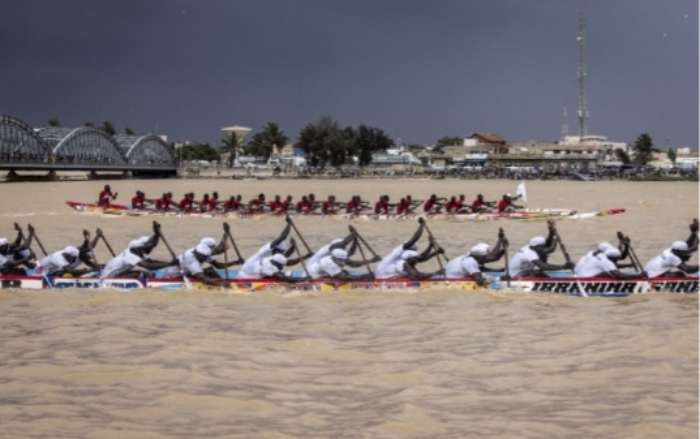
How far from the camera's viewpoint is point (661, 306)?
44.3 ft

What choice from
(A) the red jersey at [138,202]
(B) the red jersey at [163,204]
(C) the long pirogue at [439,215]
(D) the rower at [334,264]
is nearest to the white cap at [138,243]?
(D) the rower at [334,264]

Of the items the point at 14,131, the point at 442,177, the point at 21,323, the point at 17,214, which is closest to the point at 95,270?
the point at 21,323

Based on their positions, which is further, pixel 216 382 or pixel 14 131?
pixel 14 131

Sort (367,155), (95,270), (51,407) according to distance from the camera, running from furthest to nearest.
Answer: (367,155) → (95,270) → (51,407)

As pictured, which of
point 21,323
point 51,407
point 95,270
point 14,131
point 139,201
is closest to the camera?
point 51,407

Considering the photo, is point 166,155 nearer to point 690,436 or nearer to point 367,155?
point 367,155

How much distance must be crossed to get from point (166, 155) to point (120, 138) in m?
5.96

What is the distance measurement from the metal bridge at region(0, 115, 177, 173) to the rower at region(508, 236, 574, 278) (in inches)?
2304

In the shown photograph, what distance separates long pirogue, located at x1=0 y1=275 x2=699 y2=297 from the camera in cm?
1415

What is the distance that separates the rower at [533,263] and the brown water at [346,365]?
439mm

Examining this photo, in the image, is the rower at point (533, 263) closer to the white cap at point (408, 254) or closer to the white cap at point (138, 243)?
the white cap at point (408, 254)

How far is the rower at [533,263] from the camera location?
14.4 metres

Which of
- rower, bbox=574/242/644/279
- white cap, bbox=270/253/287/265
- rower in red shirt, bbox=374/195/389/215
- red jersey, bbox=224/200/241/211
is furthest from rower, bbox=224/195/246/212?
rower, bbox=574/242/644/279

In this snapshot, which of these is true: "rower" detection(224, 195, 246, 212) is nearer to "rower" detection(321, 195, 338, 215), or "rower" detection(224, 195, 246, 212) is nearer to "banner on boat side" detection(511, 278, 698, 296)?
"rower" detection(321, 195, 338, 215)
